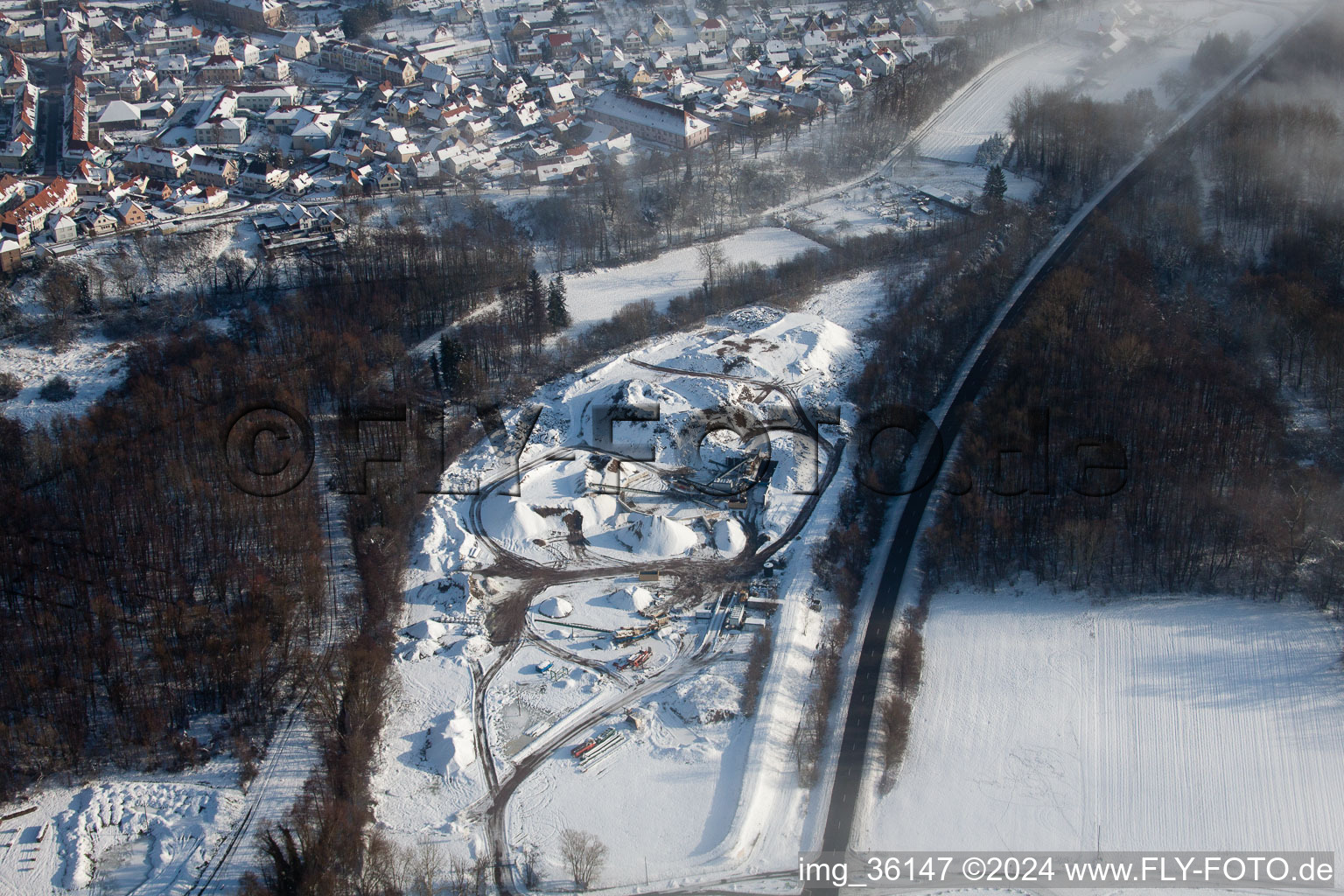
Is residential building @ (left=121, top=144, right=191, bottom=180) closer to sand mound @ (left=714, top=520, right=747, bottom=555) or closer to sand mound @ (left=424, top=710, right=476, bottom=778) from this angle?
sand mound @ (left=714, top=520, right=747, bottom=555)

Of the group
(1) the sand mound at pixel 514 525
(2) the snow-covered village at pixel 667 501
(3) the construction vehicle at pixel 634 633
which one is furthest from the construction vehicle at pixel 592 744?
(1) the sand mound at pixel 514 525

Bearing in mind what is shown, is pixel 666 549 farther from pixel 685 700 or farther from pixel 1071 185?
pixel 1071 185

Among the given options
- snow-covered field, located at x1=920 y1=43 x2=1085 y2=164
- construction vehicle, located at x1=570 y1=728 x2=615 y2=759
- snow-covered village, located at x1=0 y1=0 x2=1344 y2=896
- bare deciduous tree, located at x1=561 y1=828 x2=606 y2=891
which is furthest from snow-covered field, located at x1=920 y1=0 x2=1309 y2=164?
bare deciduous tree, located at x1=561 y1=828 x2=606 y2=891

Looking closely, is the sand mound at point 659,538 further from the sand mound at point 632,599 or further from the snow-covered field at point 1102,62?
the snow-covered field at point 1102,62

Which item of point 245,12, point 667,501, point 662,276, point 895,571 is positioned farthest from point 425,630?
point 245,12

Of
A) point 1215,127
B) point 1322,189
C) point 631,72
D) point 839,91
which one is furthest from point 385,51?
point 1322,189

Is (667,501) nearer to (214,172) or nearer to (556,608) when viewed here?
(556,608)
